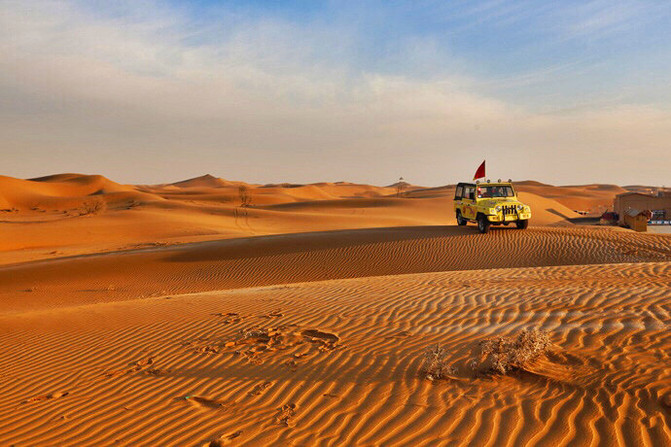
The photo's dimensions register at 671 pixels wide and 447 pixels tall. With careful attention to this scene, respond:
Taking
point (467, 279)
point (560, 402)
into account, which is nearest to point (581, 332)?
point (560, 402)

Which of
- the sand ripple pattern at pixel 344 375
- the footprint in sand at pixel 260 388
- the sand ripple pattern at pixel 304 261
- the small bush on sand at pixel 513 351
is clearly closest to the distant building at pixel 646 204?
the sand ripple pattern at pixel 304 261

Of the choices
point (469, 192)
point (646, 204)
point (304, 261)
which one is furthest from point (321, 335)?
point (646, 204)

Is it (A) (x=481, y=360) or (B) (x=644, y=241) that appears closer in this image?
(A) (x=481, y=360)

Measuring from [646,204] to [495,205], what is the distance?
Answer: 3229 centimetres

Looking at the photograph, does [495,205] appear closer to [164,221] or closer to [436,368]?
[436,368]

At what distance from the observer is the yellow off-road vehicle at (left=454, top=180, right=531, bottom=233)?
715 inches

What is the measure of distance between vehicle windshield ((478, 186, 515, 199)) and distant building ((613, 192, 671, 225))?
1082 inches

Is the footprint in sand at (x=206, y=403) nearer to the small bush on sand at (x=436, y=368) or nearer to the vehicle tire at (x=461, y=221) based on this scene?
the small bush on sand at (x=436, y=368)

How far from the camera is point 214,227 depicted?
3459 centimetres

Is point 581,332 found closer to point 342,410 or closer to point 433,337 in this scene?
point 433,337

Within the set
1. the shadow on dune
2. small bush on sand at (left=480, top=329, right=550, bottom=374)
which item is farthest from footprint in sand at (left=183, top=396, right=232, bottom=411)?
the shadow on dune

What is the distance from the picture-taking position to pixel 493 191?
61.3 feet

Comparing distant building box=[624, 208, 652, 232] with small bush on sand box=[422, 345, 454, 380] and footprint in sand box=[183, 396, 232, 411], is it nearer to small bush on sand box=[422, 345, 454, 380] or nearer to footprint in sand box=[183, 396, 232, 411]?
small bush on sand box=[422, 345, 454, 380]

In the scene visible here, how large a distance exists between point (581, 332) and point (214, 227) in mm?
31461
